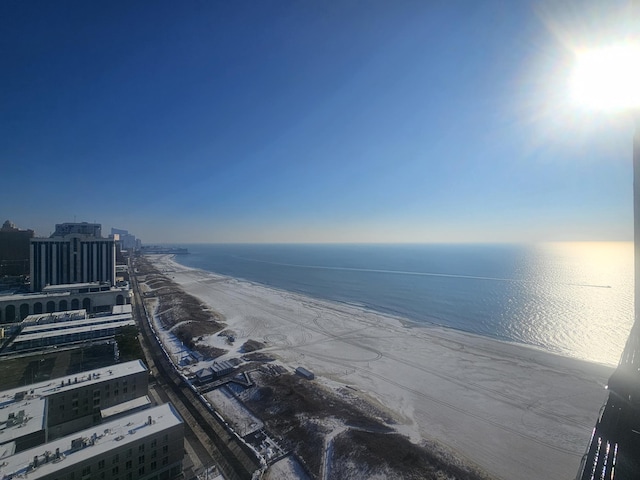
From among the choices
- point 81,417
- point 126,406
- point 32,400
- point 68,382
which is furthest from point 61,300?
point 126,406

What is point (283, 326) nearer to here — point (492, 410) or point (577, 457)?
point (492, 410)

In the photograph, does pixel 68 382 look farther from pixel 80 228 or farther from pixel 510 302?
pixel 80 228

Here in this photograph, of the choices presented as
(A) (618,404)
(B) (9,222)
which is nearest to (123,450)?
(A) (618,404)

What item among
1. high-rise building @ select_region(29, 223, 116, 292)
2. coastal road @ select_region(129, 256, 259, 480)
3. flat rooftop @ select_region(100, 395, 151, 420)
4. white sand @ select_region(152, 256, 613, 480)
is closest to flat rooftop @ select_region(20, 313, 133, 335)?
white sand @ select_region(152, 256, 613, 480)

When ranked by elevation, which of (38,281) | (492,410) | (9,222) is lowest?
(492,410)

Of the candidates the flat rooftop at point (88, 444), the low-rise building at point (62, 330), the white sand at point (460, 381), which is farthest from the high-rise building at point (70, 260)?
the flat rooftop at point (88, 444)

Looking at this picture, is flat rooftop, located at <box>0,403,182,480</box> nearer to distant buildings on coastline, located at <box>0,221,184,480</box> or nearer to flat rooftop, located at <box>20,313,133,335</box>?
distant buildings on coastline, located at <box>0,221,184,480</box>
